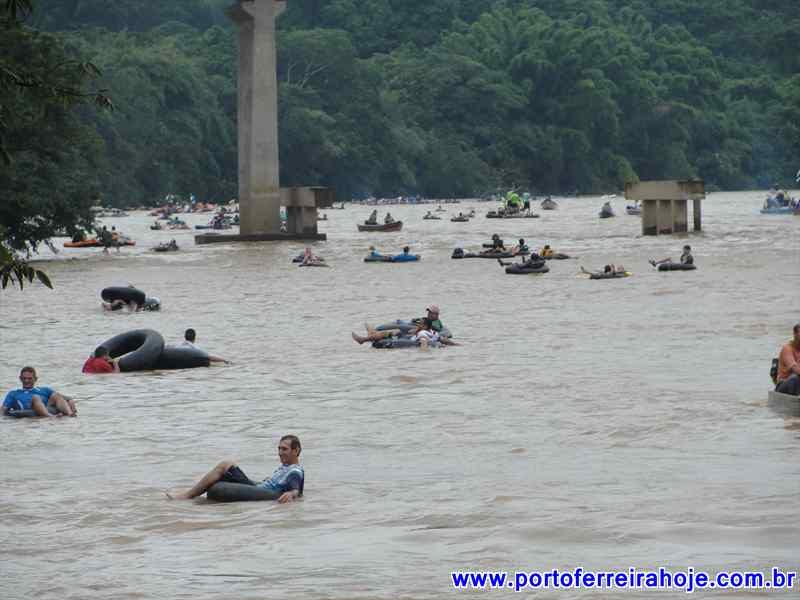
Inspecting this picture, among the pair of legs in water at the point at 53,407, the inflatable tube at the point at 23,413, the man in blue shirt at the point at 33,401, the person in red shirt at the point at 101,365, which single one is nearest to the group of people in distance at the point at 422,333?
the person in red shirt at the point at 101,365

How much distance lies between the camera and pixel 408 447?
22.0 metres

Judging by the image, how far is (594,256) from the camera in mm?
64375

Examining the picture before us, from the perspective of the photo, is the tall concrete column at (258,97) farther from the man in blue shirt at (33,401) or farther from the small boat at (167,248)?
the man in blue shirt at (33,401)

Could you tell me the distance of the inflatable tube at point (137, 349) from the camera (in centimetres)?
3030

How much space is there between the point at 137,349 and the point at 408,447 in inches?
393

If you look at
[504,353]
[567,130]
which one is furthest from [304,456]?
[567,130]

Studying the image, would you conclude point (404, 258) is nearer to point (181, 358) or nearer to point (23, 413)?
point (181, 358)

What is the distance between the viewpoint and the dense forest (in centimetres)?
13500

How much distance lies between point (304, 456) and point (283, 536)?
14.8ft

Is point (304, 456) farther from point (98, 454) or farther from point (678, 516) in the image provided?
point (678, 516)

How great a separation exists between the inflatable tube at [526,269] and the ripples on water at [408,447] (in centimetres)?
803

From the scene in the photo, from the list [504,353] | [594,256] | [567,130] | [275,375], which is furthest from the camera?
[567,130]

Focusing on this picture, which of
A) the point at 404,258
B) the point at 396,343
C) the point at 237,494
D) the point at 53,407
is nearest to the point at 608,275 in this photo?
the point at 404,258

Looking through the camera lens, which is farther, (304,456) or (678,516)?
(304,456)
